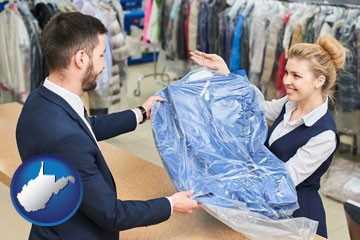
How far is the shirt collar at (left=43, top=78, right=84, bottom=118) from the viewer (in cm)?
162

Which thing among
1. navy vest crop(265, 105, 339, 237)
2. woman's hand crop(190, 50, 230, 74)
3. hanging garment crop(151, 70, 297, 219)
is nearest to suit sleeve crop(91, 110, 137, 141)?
hanging garment crop(151, 70, 297, 219)

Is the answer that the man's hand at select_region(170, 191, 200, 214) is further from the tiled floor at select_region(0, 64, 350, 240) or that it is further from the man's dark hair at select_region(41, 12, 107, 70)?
the tiled floor at select_region(0, 64, 350, 240)

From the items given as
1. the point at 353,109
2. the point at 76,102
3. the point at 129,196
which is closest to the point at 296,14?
the point at 353,109

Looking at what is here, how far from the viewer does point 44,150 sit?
1.51 m

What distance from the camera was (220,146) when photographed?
195 centimetres

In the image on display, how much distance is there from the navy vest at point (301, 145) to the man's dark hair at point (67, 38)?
97cm

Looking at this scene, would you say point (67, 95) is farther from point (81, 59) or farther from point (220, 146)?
point (220, 146)

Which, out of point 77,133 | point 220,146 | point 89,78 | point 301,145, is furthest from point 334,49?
point 77,133

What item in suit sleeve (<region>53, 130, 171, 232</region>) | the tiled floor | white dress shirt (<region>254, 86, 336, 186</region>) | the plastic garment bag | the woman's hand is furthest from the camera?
the tiled floor

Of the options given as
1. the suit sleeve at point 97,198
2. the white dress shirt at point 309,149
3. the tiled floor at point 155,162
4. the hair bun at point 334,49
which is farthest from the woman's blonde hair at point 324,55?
the tiled floor at point 155,162

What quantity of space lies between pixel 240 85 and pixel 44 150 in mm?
903

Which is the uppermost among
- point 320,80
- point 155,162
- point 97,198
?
point 320,80

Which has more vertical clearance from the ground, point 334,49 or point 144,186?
point 334,49

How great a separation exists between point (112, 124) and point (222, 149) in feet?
1.66
